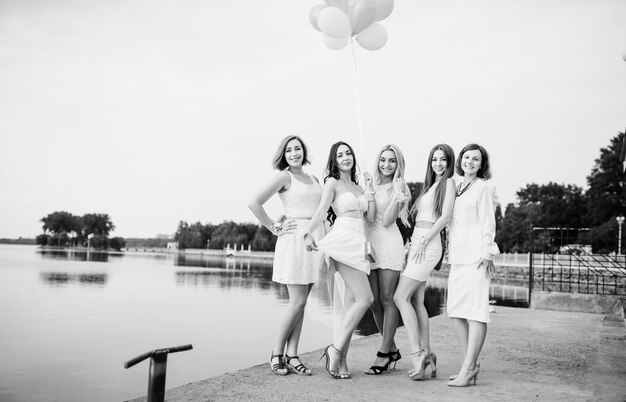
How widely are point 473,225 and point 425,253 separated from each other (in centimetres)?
47

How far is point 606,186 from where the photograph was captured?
47.9 meters

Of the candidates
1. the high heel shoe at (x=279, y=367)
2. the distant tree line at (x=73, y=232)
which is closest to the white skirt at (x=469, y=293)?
the high heel shoe at (x=279, y=367)

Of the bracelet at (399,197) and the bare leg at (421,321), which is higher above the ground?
the bracelet at (399,197)

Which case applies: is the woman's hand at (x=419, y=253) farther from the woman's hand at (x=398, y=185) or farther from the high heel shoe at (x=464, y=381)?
the high heel shoe at (x=464, y=381)

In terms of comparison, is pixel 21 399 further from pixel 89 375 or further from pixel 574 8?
pixel 574 8

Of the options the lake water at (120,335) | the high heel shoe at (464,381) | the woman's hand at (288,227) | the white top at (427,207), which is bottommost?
the lake water at (120,335)


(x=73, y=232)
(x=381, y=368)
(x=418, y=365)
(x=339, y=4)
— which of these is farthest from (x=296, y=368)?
(x=73, y=232)

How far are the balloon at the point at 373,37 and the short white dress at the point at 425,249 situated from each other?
2441 millimetres

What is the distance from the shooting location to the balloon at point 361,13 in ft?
18.6

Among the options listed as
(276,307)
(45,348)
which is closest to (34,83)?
(276,307)

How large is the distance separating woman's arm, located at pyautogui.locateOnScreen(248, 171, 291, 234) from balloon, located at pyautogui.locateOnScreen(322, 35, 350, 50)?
2220mm

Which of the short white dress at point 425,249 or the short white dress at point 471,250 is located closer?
the short white dress at point 471,250

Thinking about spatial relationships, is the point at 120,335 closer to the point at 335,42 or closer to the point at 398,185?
the point at 335,42

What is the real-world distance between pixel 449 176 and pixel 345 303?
4.92ft
